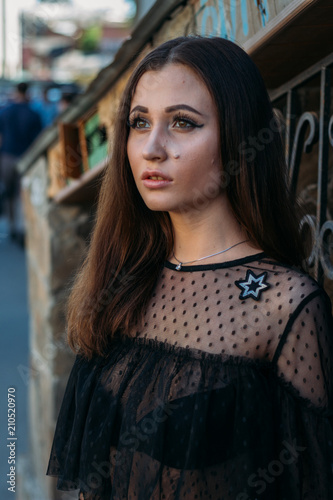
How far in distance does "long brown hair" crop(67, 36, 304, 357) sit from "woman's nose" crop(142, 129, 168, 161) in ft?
0.42

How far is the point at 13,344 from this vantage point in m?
6.33

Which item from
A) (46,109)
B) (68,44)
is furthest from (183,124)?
(68,44)

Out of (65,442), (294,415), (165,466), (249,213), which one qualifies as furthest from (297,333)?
(65,442)

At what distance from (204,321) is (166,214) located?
0.36 meters

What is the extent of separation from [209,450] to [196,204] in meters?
0.53

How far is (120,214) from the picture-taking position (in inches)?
66.7

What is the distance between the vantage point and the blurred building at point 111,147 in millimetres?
1662

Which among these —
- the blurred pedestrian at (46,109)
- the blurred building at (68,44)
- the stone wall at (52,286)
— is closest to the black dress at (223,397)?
the stone wall at (52,286)

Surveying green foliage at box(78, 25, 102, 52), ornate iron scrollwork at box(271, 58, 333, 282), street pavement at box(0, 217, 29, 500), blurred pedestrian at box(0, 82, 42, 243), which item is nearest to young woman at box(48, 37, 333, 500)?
ornate iron scrollwork at box(271, 58, 333, 282)

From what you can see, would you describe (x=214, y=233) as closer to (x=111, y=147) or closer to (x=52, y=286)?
(x=111, y=147)

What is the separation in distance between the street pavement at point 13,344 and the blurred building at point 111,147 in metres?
0.19

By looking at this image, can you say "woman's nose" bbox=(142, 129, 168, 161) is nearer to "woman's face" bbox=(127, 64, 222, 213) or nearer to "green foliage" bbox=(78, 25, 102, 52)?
"woman's face" bbox=(127, 64, 222, 213)

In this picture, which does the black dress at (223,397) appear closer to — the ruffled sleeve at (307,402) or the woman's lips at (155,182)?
the ruffled sleeve at (307,402)

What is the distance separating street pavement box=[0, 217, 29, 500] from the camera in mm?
4559
